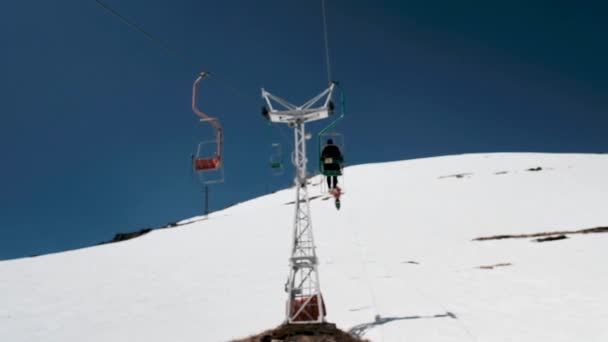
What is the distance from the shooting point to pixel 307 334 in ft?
40.6

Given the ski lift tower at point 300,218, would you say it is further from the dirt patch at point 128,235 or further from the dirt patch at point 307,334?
the dirt patch at point 128,235

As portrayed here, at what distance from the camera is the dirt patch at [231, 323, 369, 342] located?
1220cm

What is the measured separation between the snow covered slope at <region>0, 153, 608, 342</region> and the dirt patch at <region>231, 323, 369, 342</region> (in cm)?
184

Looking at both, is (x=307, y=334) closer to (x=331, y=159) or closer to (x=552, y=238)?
(x=331, y=159)

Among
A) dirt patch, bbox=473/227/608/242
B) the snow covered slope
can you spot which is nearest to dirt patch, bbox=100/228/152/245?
the snow covered slope

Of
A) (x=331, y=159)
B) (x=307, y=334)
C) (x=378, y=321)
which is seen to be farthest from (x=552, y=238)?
(x=307, y=334)

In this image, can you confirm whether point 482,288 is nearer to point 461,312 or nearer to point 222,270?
point 461,312

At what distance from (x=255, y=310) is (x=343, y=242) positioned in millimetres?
15524

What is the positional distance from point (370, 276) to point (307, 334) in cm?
1217

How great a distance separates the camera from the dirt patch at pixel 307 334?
40.0ft

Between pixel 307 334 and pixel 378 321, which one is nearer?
pixel 307 334

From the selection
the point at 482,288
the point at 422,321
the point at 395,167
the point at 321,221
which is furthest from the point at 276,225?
the point at 395,167

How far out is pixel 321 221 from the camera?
142 ft

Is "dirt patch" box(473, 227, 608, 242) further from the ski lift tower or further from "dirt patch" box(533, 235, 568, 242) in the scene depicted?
the ski lift tower
